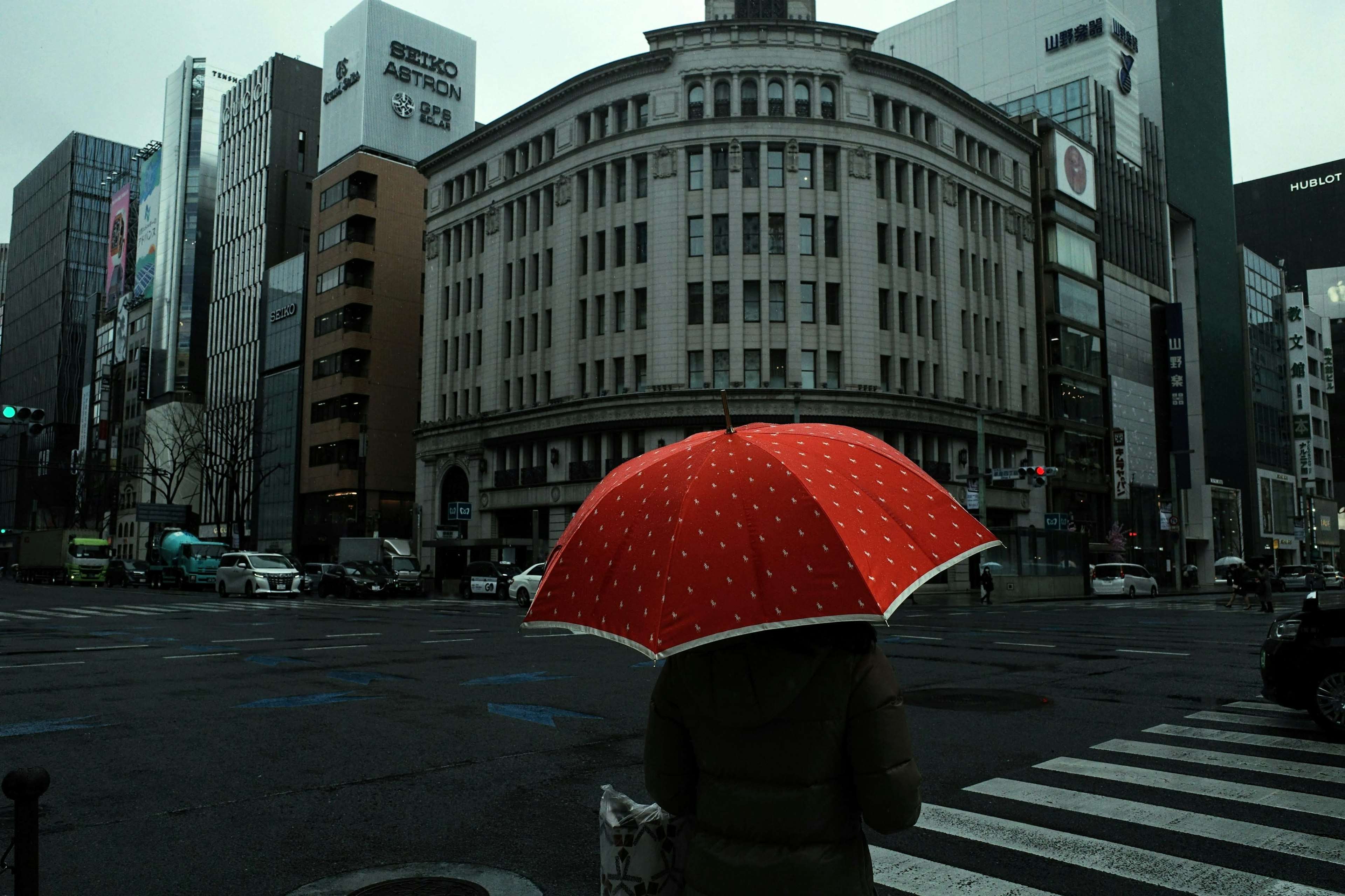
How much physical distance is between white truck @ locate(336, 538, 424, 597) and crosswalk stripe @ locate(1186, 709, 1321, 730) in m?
37.6

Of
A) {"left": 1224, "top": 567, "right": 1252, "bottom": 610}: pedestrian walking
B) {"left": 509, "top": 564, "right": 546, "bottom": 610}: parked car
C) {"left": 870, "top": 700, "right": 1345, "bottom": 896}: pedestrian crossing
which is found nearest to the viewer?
{"left": 870, "top": 700, "right": 1345, "bottom": 896}: pedestrian crossing

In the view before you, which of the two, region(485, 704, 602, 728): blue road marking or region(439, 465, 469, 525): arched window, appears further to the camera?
region(439, 465, 469, 525): arched window

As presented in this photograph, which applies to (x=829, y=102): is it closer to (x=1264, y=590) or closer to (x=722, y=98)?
(x=722, y=98)

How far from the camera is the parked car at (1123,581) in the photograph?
48.1 metres

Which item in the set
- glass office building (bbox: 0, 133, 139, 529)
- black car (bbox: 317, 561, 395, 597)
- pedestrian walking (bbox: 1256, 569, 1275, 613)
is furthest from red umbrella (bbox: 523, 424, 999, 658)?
glass office building (bbox: 0, 133, 139, 529)

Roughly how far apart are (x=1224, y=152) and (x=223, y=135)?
95071mm

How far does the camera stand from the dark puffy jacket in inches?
105

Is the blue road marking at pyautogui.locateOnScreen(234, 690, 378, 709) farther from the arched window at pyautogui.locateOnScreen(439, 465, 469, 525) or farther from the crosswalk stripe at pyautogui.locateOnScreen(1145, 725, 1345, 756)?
the arched window at pyautogui.locateOnScreen(439, 465, 469, 525)

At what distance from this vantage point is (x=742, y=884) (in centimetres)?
270

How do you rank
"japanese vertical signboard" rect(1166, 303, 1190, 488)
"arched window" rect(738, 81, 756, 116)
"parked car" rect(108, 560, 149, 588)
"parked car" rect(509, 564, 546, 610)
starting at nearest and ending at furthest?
"parked car" rect(509, 564, 546, 610), "arched window" rect(738, 81, 756, 116), "parked car" rect(108, 560, 149, 588), "japanese vertical signboard" rect(1166, 303, 1190, 488)

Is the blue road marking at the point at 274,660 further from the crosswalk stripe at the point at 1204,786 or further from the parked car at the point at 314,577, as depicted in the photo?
the parked car at the point at 314,577

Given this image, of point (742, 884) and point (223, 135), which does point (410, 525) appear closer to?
point (223, 135)

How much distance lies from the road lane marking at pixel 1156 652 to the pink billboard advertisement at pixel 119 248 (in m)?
128

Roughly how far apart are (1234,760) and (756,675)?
6.82 metres
